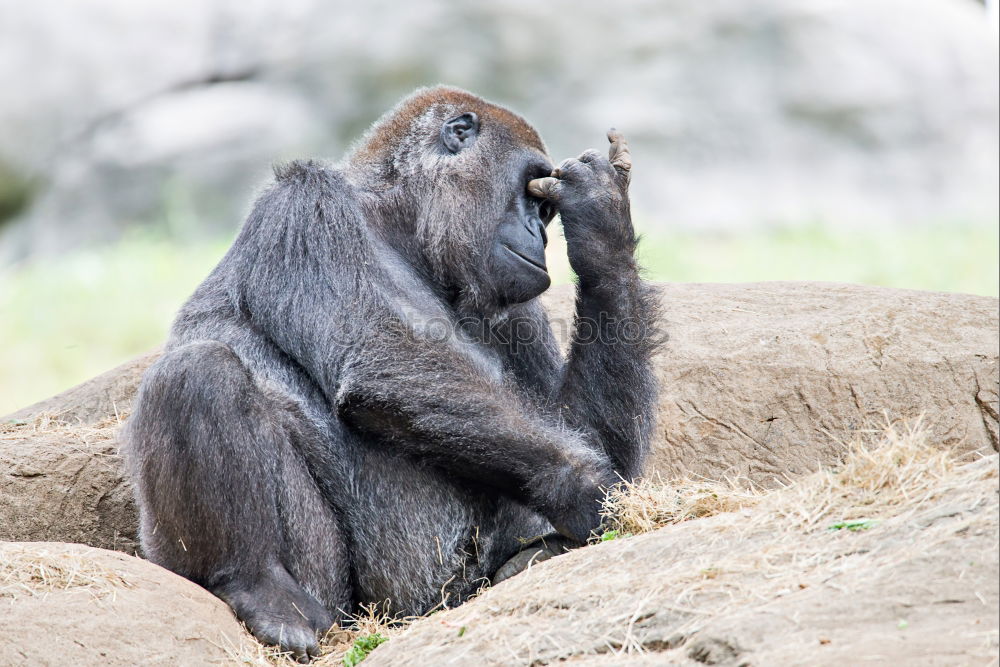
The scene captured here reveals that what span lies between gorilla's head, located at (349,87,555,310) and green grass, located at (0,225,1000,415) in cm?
521

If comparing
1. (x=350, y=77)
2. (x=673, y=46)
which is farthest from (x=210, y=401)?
(x=673, y=46)

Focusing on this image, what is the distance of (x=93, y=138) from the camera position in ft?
41.2

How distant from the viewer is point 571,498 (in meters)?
3.71

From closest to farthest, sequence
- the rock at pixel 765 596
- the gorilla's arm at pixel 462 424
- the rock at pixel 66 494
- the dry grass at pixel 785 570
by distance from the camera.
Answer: the rock at pixel 765 596, the dry grass at pixel 785 570, the gorilla's arm at pixel 462 424, the rock at pixel 66 494

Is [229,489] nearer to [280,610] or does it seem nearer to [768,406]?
[280,610]

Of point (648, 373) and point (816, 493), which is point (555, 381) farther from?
point (816, 493)

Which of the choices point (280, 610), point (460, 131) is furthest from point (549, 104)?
point (280, 610)

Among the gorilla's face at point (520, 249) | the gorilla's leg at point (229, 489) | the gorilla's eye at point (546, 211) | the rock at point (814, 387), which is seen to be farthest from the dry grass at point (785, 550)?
the rock at point (814, 387)

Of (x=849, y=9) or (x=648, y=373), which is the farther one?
(x=849, y=9)

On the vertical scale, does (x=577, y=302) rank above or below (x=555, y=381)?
above

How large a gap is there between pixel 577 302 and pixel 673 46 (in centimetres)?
1040

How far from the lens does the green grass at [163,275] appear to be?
9.99 meters

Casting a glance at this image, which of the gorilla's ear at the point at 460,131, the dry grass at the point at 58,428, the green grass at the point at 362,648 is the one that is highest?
the gorilla's ear at the point at 460,131

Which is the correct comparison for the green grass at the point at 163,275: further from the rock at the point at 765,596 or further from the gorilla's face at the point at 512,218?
the rock at the point at 765,596
